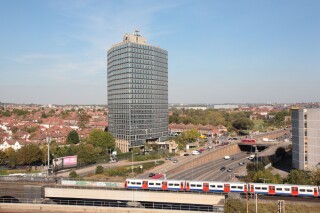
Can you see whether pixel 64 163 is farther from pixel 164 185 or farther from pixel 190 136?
pixel 190 136

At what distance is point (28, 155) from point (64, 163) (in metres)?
12.5

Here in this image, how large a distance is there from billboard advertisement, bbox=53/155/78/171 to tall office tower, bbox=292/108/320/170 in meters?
50.2

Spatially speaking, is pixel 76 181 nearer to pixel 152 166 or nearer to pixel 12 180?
pixel 12 180

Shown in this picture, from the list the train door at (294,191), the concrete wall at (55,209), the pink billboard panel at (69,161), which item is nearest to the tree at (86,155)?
the pink billboard panel at (69,161)

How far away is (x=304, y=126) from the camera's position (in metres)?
64.1

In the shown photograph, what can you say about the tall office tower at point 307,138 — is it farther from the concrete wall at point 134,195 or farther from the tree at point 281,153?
the concrete wall at point 134,195

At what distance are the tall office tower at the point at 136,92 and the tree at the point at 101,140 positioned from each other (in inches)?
302

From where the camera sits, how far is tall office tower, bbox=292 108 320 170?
205 feet

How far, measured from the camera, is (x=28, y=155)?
243 feet

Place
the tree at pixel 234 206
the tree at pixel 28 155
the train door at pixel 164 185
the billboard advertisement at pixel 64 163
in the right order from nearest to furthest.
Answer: the tree at pixel 234 206 → the train door at pixel 164 185 → the billboard advertisement at pixel 64 163 → the tree at pixel 28 155

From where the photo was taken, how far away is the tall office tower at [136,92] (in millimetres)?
102875

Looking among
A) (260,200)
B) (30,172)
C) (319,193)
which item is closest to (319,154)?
(319,193)

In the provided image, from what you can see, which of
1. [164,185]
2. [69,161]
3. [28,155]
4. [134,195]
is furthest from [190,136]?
[134,195]

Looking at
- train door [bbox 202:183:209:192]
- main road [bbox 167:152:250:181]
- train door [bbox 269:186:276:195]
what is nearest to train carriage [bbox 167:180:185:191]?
train door [bbox 202:183:209:192]
